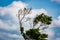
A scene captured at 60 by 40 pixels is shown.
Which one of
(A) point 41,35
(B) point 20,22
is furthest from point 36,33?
(B) point 20,22

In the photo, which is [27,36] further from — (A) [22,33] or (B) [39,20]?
(B) [39,20]

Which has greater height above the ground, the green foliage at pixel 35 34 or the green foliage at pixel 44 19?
the green foliage at pixel 44 19

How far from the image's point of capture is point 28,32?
56.4 metres

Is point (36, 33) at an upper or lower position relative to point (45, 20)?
lower

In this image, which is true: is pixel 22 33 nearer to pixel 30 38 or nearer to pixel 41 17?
pixel 30 38

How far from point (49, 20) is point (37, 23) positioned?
150 inches

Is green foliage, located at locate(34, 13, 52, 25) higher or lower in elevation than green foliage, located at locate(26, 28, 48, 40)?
higher

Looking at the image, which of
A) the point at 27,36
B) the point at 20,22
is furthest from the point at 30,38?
the point at 20,22

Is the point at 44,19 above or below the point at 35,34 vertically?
above

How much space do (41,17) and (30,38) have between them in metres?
6.13

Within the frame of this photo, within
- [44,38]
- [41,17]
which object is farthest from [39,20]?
[44,38]

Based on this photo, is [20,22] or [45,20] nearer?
[20,22]

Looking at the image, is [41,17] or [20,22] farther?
[41,17]

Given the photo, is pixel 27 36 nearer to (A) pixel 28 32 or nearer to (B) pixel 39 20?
(A) pixel 28 32
